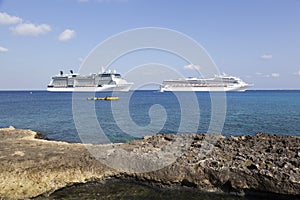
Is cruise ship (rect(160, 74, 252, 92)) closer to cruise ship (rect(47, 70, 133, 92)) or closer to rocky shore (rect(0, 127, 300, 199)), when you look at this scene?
cruise ship (rect(47, 70, 133, 92))

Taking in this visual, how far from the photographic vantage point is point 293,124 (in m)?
26.8

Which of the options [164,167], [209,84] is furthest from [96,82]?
[164,167]

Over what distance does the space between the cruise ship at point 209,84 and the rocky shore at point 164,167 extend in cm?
8571

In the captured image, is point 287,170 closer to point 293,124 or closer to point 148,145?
point 148,145

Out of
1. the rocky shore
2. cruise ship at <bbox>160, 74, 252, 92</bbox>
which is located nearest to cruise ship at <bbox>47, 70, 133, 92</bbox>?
cruise ship at <bbox>160, 74, 252, 92</bbox>

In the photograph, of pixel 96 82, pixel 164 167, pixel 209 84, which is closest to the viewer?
pixel 164 167

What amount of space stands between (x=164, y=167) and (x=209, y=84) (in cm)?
9123

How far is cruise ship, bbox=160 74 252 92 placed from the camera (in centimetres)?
9898

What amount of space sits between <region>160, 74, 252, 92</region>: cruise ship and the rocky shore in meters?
85.7

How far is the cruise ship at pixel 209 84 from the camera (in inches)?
3897

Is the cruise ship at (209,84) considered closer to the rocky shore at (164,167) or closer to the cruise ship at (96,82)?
the cruise ship at (96,82)

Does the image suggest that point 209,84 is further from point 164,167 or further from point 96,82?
point 164,167

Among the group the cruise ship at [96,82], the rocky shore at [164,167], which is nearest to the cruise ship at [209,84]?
the cruise ship at [96,82]

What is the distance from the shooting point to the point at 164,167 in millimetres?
10547
